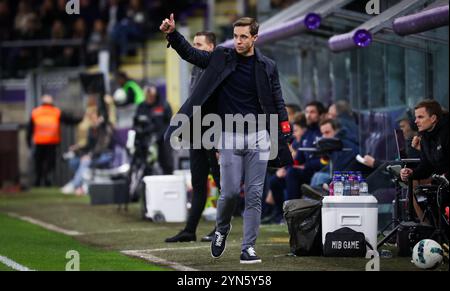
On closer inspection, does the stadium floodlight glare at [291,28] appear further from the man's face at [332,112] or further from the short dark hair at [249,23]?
the short dark hair at [249,23]

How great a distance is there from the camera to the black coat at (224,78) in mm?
11031

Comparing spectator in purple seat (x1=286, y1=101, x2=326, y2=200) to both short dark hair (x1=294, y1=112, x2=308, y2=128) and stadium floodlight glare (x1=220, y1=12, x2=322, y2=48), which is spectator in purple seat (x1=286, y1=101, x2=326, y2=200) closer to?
short dark hair (x1=294, y1=112, x2=308, y2=128)

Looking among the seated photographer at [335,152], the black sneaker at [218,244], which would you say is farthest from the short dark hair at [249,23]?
the seated photographer at [335,152]

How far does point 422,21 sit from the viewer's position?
41.4ft

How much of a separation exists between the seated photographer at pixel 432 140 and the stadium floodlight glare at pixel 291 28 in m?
4.76

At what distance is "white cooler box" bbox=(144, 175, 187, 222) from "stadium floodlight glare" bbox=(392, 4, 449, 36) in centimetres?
468

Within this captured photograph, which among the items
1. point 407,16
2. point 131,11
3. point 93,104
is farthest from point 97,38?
point 407,16

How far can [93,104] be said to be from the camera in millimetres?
26250

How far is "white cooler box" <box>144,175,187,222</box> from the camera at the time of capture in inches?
669

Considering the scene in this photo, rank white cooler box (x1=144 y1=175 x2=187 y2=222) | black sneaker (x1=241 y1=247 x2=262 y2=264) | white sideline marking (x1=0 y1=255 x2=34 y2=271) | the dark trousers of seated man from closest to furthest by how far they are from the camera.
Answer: white sideline marking (x1=0 y1=255 x2=34 y2=271) → black sneaker (x1=241 y1=247 x2=262 y2=264) → the dark trousers of seated man → white cooler box (x1=144 y1=175 x2=187 y2=222)

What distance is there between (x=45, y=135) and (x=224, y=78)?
17115mm

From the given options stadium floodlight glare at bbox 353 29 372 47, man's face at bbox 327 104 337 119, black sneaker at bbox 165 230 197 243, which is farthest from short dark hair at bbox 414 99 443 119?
man's face at bbox 327 104 337 119
